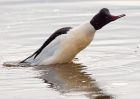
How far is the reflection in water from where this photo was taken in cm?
890

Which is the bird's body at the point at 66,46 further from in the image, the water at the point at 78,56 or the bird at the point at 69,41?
the water at the point at 78,56

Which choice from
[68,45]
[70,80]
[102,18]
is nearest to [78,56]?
[68,45]

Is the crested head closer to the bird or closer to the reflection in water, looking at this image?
the bird

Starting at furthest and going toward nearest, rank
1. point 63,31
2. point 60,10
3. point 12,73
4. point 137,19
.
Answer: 1. point 60,10
2. point 137,19
3. point 63,31
4. point 12,73

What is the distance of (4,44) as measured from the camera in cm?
1245

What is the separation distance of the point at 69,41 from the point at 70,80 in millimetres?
1249

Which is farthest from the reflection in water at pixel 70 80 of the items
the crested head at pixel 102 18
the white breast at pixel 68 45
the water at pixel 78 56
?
the crested head at pixel 102 18

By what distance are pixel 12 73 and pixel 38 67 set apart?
70 cm

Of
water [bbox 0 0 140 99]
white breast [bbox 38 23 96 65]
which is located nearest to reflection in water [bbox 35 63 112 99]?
water [bbox 0 0 140 99]

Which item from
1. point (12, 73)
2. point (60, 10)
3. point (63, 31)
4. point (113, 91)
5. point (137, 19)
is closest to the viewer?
point (113, 91)

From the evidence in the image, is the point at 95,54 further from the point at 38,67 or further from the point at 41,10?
the point at 41,10

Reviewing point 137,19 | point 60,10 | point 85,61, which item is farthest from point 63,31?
point 60,10

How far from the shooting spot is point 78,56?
38.3ft

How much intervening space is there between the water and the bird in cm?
18
